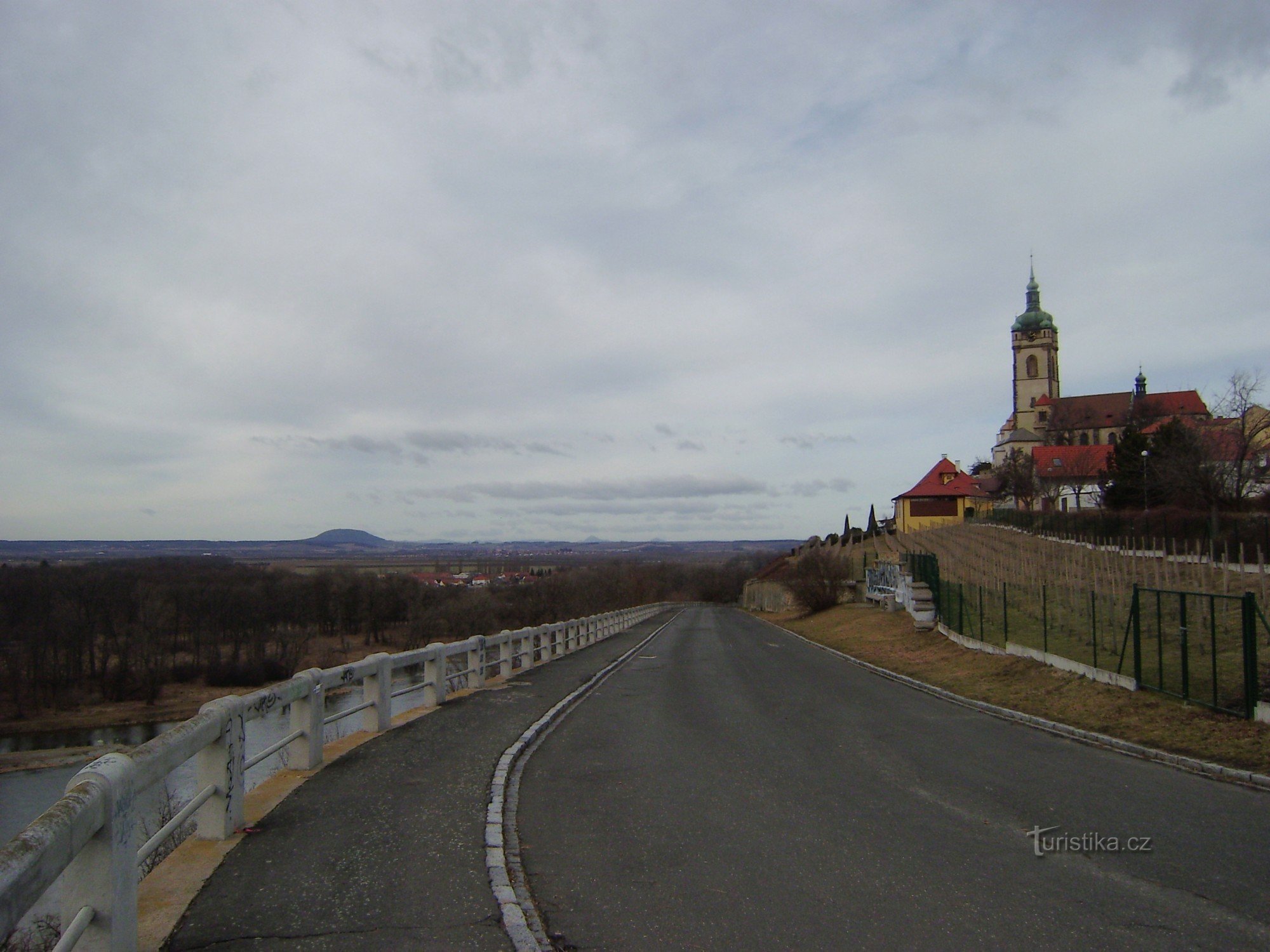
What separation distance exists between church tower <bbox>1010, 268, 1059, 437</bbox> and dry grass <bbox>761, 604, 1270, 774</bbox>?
373ft

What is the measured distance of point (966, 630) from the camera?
25328 mm

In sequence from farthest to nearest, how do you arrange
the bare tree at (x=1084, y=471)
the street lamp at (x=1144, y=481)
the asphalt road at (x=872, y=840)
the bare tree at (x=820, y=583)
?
the bare tree at (x=1084, y=471), the bare tree at (x=820, y=583), the street lamp at (x=1144, y=481), the asphalt road at (x=872, y=840)

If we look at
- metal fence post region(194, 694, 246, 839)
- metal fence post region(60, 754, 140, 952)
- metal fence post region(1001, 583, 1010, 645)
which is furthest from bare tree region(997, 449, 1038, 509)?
metal fence post region(60, 754, 140, 952)

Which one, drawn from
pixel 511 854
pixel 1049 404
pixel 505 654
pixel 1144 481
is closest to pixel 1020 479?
pixel 1144 481

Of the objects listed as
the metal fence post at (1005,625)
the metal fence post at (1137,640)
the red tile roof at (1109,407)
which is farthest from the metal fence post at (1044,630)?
the red tile roof at (1109,407)

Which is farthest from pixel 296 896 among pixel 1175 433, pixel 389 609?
pixel 389 609

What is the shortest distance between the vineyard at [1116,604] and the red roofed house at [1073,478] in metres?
27.9

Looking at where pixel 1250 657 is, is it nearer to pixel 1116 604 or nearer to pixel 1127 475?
pixel 1116 604

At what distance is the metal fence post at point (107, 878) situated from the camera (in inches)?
161

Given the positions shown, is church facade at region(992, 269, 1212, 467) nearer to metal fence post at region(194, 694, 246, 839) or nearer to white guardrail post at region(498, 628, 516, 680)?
white guardrail post at region(498, 628, 516, 680)

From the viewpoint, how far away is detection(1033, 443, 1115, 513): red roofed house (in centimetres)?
7644

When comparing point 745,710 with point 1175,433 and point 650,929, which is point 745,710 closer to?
point 650,929

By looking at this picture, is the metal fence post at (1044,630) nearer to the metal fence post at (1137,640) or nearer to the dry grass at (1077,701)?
the dry grass at (1077,701)

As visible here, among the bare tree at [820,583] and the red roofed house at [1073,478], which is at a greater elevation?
the red roofed house at [1073,478]
